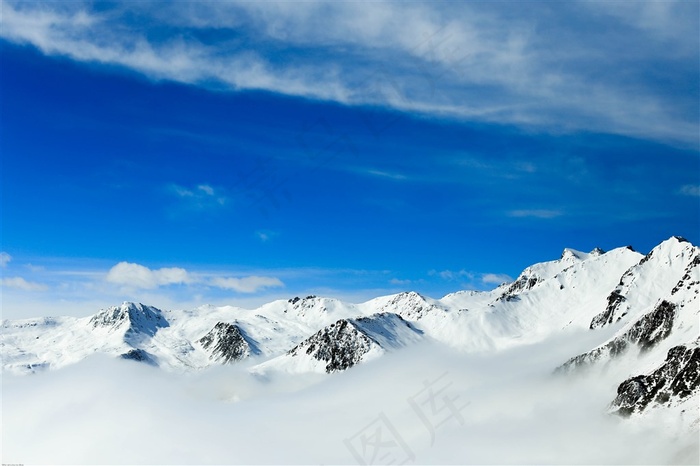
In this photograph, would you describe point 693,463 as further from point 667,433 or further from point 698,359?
point 698,359

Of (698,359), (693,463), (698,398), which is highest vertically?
(698,359)

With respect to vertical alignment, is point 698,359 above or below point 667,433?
above

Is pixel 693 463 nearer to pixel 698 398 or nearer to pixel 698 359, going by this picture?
pixel 698 398

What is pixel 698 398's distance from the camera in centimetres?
19062

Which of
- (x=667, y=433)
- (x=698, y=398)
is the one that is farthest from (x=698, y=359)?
(x=667, y=433)

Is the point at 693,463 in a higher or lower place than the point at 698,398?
lower

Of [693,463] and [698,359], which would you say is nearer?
[693,463]

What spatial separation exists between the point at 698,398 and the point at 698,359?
1559 centimetres

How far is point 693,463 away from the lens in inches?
7180

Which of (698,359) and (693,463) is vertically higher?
(698,359)

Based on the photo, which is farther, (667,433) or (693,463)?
(667,433)

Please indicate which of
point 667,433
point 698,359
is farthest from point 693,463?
point 698,359

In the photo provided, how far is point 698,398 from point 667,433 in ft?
58.5
